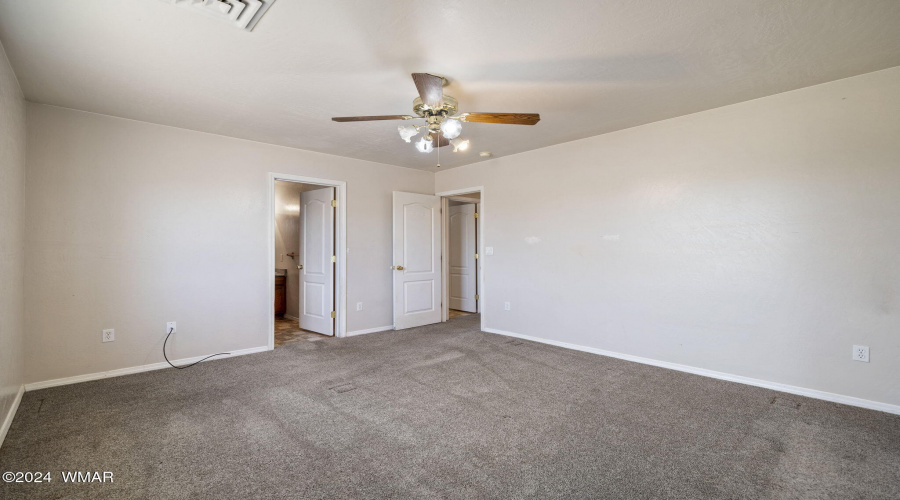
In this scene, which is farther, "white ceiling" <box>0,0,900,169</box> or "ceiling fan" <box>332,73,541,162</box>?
"ceiling fan" <box>332,73,541,162</box>

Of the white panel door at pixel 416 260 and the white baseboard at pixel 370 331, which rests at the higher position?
the white panel door at pixel 416 260

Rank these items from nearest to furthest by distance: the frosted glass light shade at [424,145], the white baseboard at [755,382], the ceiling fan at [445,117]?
the ceiling fan at [445,117] → the white baseboard at [755,382] → the frosted glass light shade at [424,145]

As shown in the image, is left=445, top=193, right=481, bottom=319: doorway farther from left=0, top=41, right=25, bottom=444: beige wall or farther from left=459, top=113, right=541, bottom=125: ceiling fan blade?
left=0, top=41, right=25, bottom=444: beige wall

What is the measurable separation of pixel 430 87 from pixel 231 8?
1071 mm

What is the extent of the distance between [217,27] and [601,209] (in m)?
3.62

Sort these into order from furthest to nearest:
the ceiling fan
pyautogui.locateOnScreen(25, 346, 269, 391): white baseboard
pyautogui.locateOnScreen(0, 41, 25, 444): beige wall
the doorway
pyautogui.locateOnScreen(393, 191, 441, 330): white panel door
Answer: the doorway
pyautogui.locateOnScreen(393, 191, 441, 330): white panel door
pyautogui.locateOnScreen(25, 346, 269, 391): white baseboard
the ceiling fan
pyautogui.locateOnScreen(0, 41, 25, 444): beige wall

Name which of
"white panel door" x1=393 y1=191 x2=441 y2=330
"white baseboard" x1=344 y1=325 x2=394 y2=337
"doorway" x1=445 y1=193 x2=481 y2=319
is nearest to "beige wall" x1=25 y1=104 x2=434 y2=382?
"white baseboard" x1=344 y1=325 x2=394 y2=337

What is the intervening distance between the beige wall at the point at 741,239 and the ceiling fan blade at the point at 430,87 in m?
2.42

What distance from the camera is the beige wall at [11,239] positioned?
2279mm

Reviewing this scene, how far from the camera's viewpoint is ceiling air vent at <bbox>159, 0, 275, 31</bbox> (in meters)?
1.87

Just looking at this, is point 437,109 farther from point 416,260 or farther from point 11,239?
point 416,260

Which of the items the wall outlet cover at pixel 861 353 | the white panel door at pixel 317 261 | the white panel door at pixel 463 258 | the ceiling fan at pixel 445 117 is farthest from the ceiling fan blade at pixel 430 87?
the white panel door at pixel 463 258

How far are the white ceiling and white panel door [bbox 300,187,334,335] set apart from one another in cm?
175

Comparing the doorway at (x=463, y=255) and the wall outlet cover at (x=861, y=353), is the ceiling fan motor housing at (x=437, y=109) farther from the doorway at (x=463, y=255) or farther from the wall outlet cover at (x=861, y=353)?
the doorway at (x=463, y=255)
